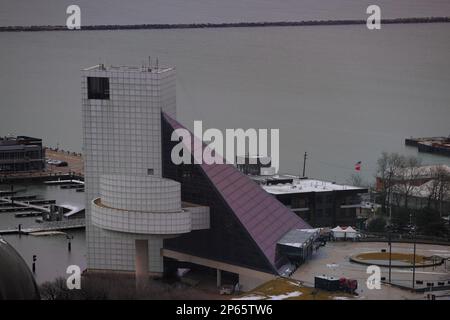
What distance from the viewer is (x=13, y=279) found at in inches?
251

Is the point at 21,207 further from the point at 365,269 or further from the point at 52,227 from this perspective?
the point at 365,269

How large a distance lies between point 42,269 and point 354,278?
12.2 feet

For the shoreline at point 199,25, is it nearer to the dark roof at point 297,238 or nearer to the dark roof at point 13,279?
the dark roof at point 297,238

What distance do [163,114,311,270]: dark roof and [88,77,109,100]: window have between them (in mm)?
680

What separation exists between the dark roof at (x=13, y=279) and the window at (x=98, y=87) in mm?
6459

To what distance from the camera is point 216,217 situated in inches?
491

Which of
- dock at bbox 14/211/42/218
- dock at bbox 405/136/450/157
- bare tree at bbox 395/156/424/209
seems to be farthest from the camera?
dock at bbox 405/136/450/157

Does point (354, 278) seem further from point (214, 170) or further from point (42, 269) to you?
point (42, 269)

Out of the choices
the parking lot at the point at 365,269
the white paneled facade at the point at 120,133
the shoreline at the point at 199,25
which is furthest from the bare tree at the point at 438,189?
the shoreline at the point at 199,25

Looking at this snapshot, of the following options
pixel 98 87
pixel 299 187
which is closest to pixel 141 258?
pixel 98 87

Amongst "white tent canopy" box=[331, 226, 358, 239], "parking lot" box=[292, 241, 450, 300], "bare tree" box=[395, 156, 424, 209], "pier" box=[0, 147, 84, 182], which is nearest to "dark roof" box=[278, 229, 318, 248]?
"parking lot" box=[292, 241, 450, 300]

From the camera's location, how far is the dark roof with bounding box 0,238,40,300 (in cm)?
628

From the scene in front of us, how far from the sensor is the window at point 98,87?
12998 millimetres

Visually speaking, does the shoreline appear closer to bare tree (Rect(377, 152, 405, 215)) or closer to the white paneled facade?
bare tree (Rect(377, 152, 405, 215))
